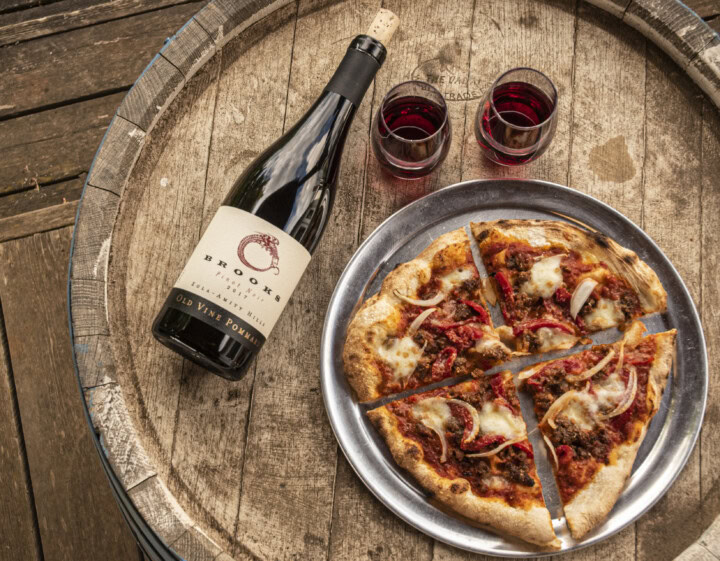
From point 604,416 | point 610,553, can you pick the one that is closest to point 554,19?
point 604,416

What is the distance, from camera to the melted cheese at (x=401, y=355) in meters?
2.62

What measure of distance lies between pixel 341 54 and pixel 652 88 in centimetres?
149

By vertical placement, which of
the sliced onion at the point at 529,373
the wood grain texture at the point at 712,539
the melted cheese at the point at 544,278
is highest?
the melted cheese at the point at 544,278

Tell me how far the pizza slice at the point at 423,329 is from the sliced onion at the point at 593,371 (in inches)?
12.6

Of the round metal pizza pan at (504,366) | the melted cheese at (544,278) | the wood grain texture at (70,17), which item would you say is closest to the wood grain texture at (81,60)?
the wood grain texture at (70,17)

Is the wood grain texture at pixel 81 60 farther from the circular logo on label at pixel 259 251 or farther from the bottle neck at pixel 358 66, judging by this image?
the circular logo on label at pixel 259 251

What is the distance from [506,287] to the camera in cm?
271

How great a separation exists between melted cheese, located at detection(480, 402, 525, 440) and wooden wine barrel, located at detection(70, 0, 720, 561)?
54 cm

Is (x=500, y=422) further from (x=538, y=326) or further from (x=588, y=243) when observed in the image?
(x=588, y=243)

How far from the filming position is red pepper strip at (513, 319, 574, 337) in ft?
8.84

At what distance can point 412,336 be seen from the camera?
→ 266cm

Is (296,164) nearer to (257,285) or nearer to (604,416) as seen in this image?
(257,285)

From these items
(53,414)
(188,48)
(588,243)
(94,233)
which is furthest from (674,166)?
(53,414)

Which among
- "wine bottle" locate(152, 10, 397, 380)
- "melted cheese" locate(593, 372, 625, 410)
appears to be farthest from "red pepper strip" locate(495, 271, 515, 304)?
"wine bottle" locate(152, 10, 397, 380)
